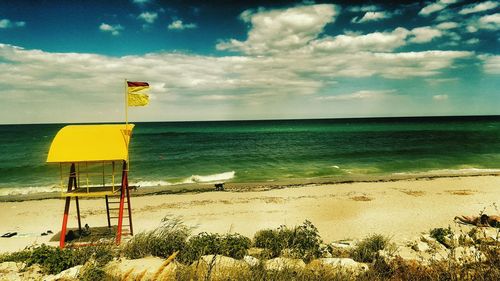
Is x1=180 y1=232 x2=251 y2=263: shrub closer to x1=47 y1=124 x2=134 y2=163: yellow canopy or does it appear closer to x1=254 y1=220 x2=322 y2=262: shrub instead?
x1=254 y1=220 x2=322 y2=262: shrub

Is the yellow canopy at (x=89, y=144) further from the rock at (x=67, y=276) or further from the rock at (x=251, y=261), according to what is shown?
the rock at (x=251, y=261)

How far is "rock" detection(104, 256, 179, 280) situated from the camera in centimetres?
618

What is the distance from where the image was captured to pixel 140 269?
6.55 metres

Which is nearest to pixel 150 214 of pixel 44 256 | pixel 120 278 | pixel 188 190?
pixel 188 190

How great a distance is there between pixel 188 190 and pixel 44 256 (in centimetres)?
1513

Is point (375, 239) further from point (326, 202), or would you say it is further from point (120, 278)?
point (326, 202)

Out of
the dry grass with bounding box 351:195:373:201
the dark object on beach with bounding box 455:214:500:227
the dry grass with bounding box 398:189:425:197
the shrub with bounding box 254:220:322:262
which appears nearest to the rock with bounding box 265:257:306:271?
the shrub with bounding box 254:220:322:262

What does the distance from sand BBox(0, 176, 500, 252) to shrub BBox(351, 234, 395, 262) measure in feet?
8.22

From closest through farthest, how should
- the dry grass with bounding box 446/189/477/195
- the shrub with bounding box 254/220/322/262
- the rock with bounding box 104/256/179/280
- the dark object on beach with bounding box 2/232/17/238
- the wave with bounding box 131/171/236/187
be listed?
the rock with bounding box 104/256/179/280 < the shrub with bounding box 254/220/322/262 < the dark object on beach with bounding box 2/232/17/238 < the dry grass with bounding box 446/189/477/195 < the wave with bounding box 131/171/236/187

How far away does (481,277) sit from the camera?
4.98 meters

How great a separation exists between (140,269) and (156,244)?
7.93 ft

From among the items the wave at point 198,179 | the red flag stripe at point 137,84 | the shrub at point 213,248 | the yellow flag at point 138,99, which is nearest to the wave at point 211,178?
the wave at point 198,179

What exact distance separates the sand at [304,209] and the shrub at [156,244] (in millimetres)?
3066

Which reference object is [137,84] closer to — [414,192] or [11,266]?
[11,266]
